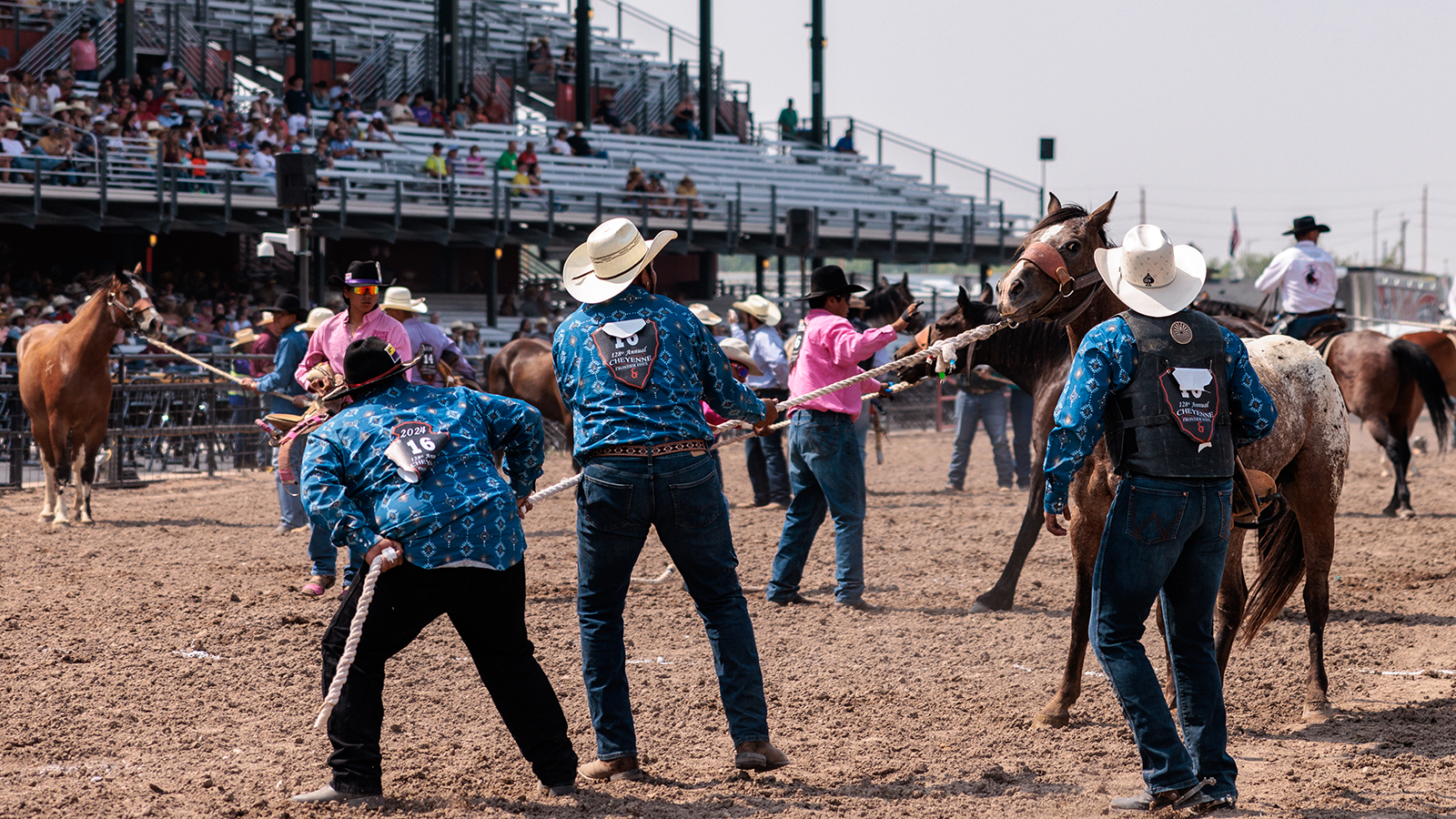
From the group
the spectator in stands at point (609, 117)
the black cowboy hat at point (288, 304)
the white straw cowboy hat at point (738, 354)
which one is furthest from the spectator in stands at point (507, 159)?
the white straw cowboy hat at point (738, 354)

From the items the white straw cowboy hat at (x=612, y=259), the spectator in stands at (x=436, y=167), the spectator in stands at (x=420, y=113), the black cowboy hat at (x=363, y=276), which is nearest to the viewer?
the white straw cowboy hat at (x=612, y=259)

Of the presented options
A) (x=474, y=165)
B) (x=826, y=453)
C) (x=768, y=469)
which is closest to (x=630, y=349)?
(x=826, y=453)

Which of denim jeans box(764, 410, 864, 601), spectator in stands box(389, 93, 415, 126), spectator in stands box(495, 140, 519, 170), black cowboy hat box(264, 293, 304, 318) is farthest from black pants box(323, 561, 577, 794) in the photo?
spectator in stands box(389, 93, 415, 126)

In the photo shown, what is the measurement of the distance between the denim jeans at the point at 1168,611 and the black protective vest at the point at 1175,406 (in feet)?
0.22

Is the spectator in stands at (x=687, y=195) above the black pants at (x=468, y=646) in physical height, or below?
above

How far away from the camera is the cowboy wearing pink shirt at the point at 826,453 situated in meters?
7.75

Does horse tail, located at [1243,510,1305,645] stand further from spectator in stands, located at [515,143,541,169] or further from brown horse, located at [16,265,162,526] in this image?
spectator in stands, located at [515,143,541,169]

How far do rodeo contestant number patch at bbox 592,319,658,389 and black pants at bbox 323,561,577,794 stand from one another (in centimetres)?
77

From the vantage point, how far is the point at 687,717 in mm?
5605

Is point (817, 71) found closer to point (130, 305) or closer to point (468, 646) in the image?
point (130, 305)

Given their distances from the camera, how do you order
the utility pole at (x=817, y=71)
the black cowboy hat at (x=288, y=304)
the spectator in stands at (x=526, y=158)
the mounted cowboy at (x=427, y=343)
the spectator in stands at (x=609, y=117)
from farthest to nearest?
the utility pole at (x=817, y=71), the spectator in stands at (x=609, y=117), the spectator in stands at (x=526, y=158), the black cowboy hat at (x=288, y=304), the mounted cowboy at (x=427, y=343)

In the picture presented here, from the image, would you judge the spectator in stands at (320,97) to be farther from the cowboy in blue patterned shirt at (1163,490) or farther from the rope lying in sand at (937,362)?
the cowboy in blue patterned shirt at (1163,490)

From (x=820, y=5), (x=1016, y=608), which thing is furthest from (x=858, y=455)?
(x=820, y=5)

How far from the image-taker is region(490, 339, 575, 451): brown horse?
1411cm
